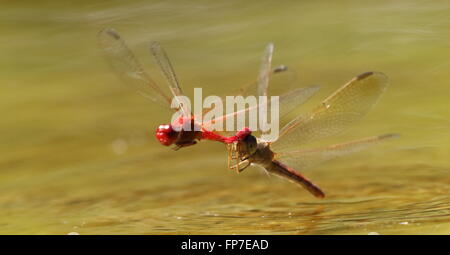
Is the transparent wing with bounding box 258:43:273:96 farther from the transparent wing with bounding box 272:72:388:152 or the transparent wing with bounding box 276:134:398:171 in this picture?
the transparent wing with bounding box 276:134:398:171

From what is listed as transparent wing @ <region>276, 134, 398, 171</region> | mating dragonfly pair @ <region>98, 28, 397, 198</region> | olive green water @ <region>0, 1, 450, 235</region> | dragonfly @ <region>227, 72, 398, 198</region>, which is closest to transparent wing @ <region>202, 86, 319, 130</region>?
mating dragonfly pair @ <region>98, 28, 397, 198</region>

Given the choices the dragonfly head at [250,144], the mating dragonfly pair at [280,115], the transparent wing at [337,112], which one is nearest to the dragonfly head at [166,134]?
the mating dragonfly pair at [280,115]

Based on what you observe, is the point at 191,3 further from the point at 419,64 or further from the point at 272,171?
the point at 272,171

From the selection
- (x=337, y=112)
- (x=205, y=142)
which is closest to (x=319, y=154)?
(x=337, y=112)

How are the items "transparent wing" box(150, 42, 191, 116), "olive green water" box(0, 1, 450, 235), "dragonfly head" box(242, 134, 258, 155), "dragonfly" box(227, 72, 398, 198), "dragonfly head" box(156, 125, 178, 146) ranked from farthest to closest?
1. "dragonfly head" box(242, 134, 258, 155)
2. "olive green water" box(0, 1, 450, 235)
3. "dragonfly" box(227, 72, 398, 198)
4. "transparent wing" box(150, 42, 191, 116)
5. "dragonfly head" box(156, 125, 178, 146)

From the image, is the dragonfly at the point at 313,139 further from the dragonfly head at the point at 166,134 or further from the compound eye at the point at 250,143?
the dragonfly head at the point at 166,134

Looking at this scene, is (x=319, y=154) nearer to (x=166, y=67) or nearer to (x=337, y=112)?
(x=337, y=112)
